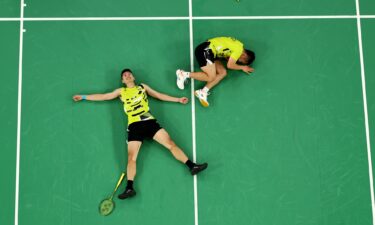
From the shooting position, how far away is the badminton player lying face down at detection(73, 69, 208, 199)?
7715 millimetres

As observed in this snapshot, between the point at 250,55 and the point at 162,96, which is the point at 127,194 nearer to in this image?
the point at 162,96

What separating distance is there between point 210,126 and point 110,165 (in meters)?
1.90

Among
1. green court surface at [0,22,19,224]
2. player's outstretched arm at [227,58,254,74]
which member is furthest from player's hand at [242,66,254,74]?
green court surface at [0,22,19,224]

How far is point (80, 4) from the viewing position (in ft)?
28.0

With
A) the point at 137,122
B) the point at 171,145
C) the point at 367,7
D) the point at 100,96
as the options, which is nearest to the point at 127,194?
the point at 171,145

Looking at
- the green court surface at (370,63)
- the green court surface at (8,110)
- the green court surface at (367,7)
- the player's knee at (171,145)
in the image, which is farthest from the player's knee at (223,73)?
the green court surface at (8,110)

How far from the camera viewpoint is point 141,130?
7797 millimetres

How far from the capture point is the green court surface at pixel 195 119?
25.5 ft

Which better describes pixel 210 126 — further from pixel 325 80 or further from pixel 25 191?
pixel 25 191

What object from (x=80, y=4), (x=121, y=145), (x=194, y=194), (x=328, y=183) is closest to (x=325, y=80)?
(x=328, y=183)

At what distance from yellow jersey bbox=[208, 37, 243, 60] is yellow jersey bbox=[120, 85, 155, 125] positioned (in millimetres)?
1507

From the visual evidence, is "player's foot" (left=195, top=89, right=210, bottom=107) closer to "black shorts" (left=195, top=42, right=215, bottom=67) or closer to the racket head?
"black shorts" (left=195, top=42, right=215, bottom=67)

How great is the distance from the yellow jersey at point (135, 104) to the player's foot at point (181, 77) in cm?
68

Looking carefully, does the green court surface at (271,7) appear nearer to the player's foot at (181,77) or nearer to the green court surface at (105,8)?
the green court surface at (105,8)
